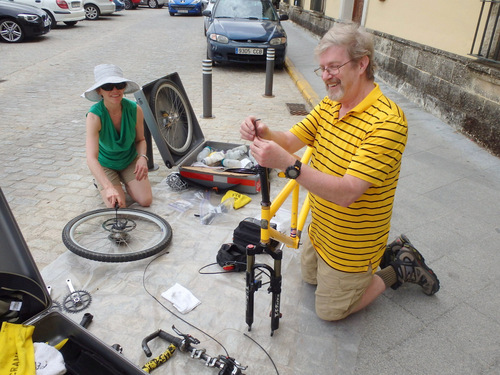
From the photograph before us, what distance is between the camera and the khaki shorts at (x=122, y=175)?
4.20 meters

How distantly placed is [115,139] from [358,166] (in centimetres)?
276

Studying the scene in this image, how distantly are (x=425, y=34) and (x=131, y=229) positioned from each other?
6.30 m

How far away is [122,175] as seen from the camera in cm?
430

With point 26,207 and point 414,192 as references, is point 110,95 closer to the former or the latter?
point 26,207

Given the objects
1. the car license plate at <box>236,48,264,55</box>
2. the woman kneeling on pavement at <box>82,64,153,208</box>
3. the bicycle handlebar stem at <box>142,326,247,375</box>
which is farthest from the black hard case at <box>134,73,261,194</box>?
the car license plate at <box>236,48,264,55</box>

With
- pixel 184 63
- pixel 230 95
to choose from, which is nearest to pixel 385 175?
pixel 230 95

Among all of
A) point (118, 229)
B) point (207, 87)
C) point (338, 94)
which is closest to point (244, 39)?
point (207, 87)

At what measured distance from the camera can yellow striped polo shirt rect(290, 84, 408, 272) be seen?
7.01ft

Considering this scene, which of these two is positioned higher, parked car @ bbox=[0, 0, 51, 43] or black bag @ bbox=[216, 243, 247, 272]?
parked car @ bbox=[0, 0, 51, 43]

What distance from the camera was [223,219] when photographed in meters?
4.05

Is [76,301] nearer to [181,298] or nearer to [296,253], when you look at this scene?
[181,298]

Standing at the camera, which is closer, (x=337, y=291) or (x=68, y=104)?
(x=337, y=291)

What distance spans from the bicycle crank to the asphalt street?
62 millimetres

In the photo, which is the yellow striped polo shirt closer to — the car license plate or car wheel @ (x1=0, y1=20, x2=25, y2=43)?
the car license plate
